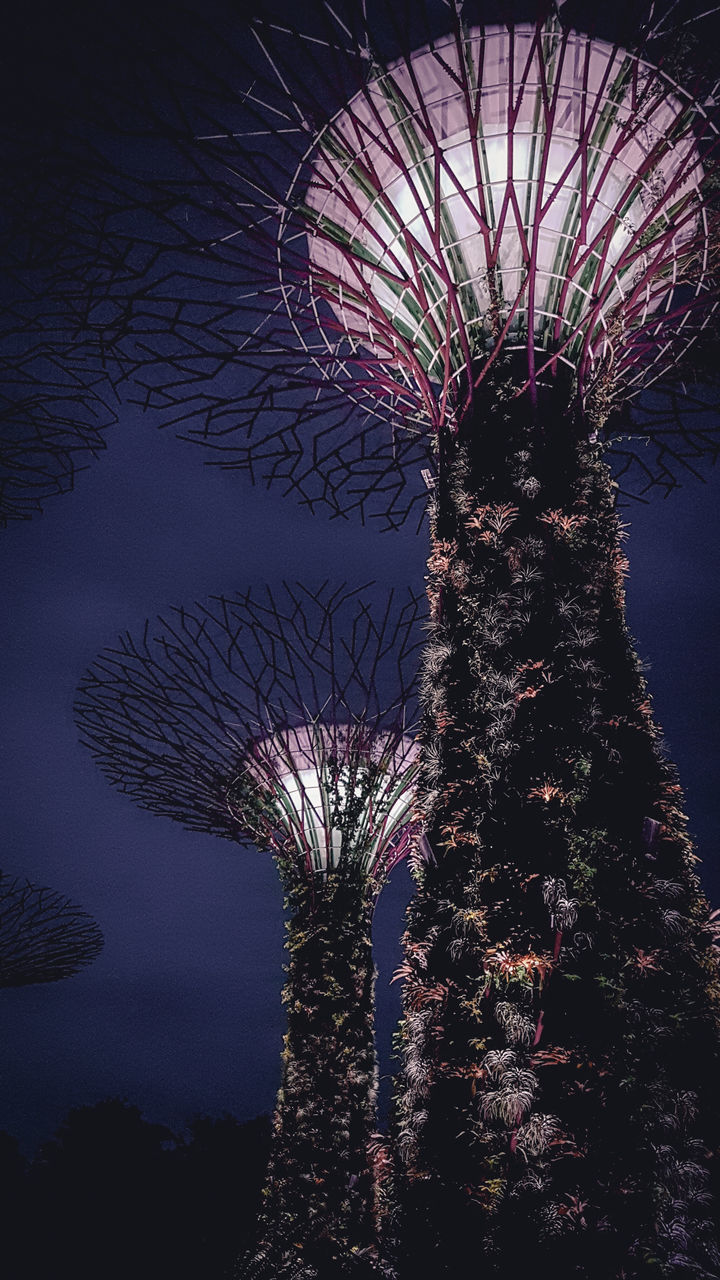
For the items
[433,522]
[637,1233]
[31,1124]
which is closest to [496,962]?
[637,1233]

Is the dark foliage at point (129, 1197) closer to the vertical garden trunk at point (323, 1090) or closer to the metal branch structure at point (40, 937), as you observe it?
the metal branch structure at point (40, 937)

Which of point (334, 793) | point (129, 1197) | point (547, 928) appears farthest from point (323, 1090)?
point (129, 1197)

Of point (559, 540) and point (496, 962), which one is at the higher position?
point (559, 540)

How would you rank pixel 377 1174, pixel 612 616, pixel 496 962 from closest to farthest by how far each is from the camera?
pixel 496 962, pixel 377 1174, pixel 612 616

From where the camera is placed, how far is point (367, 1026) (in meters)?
9.00

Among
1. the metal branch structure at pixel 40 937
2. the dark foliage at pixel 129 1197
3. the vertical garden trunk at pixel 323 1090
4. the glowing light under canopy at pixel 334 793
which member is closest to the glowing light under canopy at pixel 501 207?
the glowing light under canopy at pixel 334 793

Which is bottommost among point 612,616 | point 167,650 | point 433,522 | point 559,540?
point 612,616

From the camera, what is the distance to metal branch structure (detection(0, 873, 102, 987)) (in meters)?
12.8

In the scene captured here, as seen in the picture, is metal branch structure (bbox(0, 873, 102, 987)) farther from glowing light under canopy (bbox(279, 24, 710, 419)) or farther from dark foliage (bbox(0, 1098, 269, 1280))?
glowing light under canopy (bbox(279, 24, 710, 419))

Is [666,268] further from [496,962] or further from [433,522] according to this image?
[496,962]

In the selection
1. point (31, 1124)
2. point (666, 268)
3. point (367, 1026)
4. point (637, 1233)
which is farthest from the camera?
point (31, 1124)

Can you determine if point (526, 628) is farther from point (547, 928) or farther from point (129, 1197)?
point (129, 1197)

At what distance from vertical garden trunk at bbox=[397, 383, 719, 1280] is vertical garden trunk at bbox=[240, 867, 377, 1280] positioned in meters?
5.22

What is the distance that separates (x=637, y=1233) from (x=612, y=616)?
241cm
